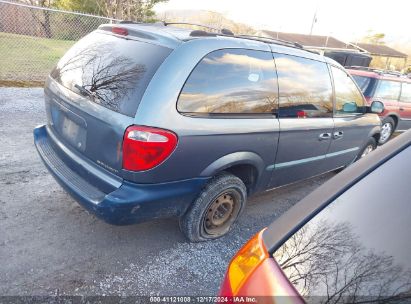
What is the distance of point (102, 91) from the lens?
8.07 feet

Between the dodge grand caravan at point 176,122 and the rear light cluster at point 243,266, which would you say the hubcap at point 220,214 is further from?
the rear light cluster at point 243,266

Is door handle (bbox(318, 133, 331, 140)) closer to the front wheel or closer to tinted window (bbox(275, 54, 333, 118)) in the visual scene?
tinted window (bbox(275, 54, 333, 118))

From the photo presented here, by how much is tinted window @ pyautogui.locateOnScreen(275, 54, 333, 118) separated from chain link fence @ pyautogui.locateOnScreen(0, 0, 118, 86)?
7.37 metres

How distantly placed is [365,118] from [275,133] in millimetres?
2128

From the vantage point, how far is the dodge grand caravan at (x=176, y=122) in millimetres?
2283

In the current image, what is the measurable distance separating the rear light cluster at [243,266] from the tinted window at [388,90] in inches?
281

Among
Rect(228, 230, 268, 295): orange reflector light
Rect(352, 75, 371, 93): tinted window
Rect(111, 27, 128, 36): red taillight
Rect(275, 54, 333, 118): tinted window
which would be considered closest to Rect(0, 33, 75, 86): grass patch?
Rect(111, 27, 128, 36): red taillight

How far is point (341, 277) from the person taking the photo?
1086 millimetres

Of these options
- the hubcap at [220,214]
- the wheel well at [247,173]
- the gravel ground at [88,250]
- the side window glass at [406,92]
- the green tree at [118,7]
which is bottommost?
the gravel ground at [88,250]

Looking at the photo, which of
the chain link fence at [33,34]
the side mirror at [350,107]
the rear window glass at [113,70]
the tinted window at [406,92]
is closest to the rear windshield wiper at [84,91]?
the rear window glass at [113,70]

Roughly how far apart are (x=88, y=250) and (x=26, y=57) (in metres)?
10.4

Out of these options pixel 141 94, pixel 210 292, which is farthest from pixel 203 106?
pixel 210 292

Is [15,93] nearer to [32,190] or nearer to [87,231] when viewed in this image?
[32,190]

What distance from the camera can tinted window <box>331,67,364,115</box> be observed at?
Answer: 3865mm
